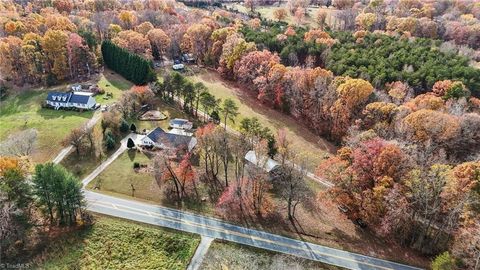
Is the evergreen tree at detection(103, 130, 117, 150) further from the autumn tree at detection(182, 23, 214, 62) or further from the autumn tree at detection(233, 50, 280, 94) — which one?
the autumn tree at detection(182, 23, 214, 62)

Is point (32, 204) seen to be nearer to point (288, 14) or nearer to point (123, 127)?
point (123, 127)

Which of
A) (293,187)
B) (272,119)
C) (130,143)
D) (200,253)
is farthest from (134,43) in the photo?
(200,253)

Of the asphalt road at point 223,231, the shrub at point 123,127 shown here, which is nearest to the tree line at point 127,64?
the shrub at point 123,127

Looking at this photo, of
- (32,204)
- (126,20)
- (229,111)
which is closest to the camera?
(32,204)

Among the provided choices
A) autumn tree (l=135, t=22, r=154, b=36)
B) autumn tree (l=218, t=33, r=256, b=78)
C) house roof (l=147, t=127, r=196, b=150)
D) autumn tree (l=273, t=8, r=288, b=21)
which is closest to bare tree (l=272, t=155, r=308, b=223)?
house roof (l=147, t=127, r=196, b=150)

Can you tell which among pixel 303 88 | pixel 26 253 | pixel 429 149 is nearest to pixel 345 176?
pixel 429 149

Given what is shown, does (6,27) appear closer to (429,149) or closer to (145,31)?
(145,31)
